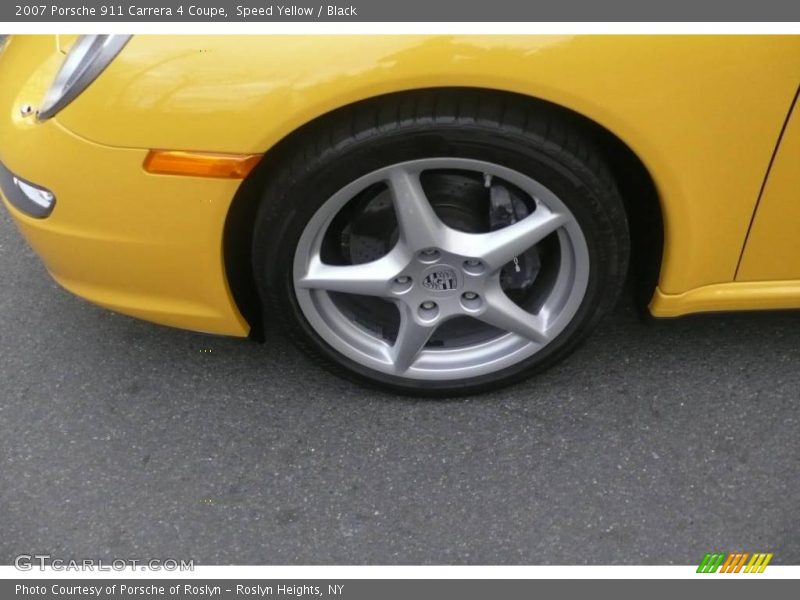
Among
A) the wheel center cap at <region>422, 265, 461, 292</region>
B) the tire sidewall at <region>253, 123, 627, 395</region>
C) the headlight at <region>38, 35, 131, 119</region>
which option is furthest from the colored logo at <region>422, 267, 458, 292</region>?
the headlight at <region>38, 35, 131, 119</region>

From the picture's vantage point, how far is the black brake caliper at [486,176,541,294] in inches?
73.2

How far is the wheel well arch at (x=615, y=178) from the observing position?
64.9 inches

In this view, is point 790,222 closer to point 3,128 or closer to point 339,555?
A: point 339,555

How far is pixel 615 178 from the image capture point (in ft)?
5.91

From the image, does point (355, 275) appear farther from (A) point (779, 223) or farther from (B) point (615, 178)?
(A) point (779, 223)

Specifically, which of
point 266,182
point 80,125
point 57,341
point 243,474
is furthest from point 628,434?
point 57,341

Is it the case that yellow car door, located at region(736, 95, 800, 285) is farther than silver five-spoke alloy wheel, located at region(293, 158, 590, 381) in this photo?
No

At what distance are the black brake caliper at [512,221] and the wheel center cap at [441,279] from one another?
15 cm

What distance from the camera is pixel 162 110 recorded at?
1.60m

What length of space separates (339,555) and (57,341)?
1105 millimetres

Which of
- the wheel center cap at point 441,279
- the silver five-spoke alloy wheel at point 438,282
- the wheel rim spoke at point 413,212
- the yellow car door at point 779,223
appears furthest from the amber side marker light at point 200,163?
the yellow car door at point 779,223

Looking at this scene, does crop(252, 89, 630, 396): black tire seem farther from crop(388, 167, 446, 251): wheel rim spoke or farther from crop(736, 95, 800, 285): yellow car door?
crop(736, 95, 800, 285): yellow car door

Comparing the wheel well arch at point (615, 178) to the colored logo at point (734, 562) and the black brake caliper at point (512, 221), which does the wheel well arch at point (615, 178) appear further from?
the colored logo at point (734, 562)

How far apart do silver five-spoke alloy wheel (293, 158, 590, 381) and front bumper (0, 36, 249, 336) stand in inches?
8.5
